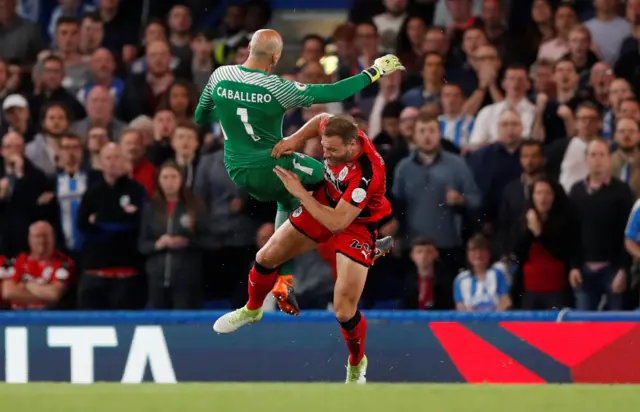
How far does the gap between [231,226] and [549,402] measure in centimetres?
584

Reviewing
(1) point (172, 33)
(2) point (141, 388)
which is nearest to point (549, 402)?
(2) point (141, 388)

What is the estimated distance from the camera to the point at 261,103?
10789mm

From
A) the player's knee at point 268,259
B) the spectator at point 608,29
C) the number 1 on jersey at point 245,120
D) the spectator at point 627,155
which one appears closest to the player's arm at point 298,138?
the number 1 on jersey at point 245,120

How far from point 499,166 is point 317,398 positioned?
18.5 ft

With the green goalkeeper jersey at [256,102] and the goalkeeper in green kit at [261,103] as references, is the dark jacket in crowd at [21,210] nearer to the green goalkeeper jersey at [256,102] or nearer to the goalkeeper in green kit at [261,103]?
the goalkeeper in green kit at [261,103]

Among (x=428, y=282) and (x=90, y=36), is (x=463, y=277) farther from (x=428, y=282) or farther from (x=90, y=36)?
(x=90, y=36)

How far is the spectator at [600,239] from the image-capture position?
13.4 m

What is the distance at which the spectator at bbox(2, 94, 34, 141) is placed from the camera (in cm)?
1556

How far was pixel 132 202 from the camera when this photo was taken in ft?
46.4

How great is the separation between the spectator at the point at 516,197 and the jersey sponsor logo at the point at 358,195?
304 cm

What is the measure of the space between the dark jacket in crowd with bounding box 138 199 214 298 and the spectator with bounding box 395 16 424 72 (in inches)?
120

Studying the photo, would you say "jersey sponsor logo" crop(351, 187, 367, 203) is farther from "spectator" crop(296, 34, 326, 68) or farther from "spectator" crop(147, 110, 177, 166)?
"spectator" crop(296, 34, 326, 68)

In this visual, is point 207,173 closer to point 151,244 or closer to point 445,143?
point 151,244

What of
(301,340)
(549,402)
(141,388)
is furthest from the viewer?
(301,340)
